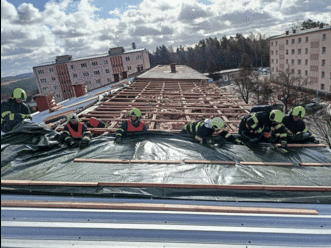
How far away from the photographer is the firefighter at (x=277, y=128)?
5.09 metres

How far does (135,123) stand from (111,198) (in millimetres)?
2663

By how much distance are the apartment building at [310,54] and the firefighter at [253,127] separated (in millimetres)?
28459

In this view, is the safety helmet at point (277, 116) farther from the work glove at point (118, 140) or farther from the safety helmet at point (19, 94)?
the safety helmet at point (19, 94)

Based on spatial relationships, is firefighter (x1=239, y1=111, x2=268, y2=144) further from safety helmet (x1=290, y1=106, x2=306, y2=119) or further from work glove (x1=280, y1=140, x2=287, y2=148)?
safety helmet (x1=290, y1=106, x2=306, y2=119)

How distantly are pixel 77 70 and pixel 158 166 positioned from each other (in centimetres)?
4030

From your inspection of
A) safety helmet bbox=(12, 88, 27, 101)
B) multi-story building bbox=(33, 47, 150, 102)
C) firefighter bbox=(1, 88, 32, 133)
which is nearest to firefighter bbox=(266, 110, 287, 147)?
firefighter bbox=(1, 88, 32, 133)

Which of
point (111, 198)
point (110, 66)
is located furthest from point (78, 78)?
point (111, 198)

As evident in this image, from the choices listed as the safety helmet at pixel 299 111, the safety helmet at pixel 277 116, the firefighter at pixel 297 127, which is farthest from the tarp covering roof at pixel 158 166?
the safety helmet at pixel 299 111

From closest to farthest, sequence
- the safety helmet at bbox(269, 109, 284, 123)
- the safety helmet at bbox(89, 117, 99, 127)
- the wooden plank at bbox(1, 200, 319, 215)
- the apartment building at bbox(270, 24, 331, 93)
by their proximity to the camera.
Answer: the wooden plank at bbox(1, 200, 319, 215) < the safety helmet at bbox(269, 109, 284, 123) < the safety helmet at bbox(89, 117, 99, 127) < the apartment building at bbox(270, 24, 331, 93)

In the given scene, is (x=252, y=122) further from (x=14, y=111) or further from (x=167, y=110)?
(x=14, y=111)

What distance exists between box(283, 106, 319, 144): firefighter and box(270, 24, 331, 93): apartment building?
2784cm

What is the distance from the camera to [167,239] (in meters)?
2.63

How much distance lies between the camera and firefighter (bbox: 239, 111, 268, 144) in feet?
17.4

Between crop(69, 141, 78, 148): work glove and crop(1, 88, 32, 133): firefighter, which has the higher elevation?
crop(1, 88, 32, 133): firefighter
